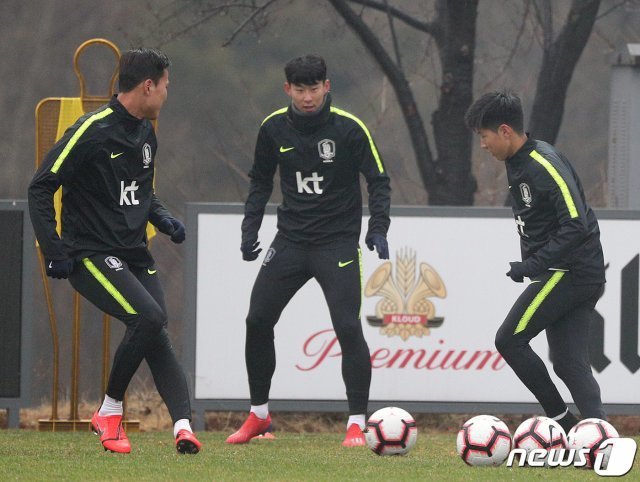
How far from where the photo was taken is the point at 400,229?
34.8ft

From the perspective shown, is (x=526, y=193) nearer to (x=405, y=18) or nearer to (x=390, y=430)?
(x=390, y=430)

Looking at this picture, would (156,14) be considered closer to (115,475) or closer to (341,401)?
(341,401)

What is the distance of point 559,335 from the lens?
809cm

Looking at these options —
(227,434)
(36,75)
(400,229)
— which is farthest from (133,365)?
(36,75)

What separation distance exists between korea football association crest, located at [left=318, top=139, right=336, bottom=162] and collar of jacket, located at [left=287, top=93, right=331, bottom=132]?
107 mm

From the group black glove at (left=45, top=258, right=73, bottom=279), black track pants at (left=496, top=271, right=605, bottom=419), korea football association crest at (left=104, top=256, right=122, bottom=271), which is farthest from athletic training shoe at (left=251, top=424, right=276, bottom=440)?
black glove at (left=45, top=258, right=73, bottom=279)

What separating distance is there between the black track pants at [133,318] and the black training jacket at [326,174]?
1309 millimetres

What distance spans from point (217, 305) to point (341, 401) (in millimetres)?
1115

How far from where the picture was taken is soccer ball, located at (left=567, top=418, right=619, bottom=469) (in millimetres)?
7078

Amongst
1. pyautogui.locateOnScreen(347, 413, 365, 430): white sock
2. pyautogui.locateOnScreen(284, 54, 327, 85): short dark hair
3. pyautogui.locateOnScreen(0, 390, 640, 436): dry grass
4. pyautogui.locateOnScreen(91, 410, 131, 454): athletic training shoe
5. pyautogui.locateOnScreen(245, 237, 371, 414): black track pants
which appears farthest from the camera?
pyautogui.locateOnScreen(0, 390, 640, 436): dry grass

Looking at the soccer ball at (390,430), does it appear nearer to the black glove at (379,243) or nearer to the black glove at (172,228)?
the black glove at (379,243)

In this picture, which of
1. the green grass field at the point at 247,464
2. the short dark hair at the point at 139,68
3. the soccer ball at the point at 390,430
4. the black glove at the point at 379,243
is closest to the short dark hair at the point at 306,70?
the black glove at the point at 379,243

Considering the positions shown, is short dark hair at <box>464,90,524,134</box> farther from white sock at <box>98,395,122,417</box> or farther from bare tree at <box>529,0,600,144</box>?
bare tree at <box>529,0,600,144</box>

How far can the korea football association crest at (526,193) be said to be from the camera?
7949mm
